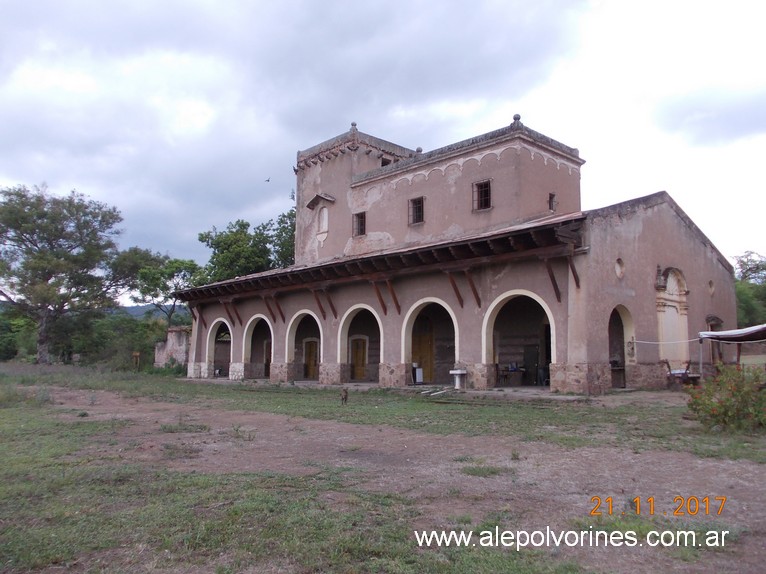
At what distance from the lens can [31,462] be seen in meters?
6.65

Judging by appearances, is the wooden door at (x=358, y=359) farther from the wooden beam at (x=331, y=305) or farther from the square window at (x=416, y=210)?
the square window at (x=416, y=210)

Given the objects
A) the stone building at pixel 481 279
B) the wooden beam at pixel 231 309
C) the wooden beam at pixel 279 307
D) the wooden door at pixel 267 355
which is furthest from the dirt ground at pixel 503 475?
the wooden door at pixel 267 355

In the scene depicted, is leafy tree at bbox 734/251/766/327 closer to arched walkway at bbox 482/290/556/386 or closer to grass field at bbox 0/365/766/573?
arched walkway at bbox 482/290/556/386

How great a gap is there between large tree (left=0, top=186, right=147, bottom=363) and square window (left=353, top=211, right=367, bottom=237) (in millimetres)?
21195

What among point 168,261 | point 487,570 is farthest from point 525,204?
point 168,261

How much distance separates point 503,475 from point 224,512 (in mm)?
2915

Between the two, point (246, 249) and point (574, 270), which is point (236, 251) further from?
point (574, 270)

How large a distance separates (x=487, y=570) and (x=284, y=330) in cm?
2135

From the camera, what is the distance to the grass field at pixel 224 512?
3688mm

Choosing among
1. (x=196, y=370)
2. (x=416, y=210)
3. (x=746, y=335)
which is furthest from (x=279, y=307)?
(x=746, y=335)

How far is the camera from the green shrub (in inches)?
338

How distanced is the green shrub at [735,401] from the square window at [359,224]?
16700 millimetres

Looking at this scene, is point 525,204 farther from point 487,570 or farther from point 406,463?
point 487,570
